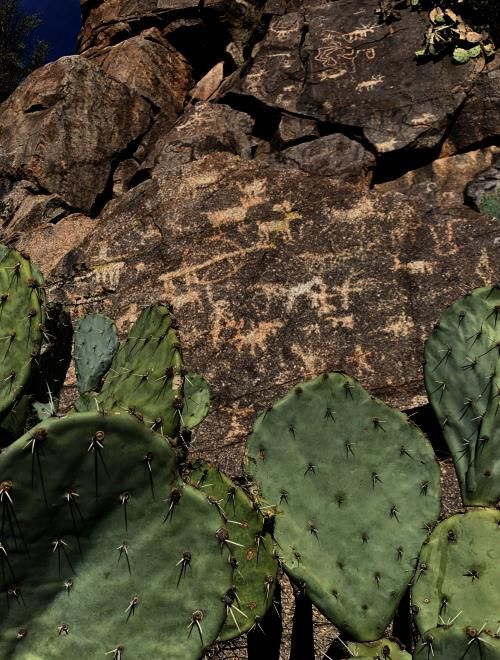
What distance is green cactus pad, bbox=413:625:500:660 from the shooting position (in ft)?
5.13

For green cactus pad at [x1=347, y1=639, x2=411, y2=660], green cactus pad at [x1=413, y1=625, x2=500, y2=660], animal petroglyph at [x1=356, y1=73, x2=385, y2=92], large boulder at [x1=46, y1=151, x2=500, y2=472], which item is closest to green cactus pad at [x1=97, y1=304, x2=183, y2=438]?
green cactus pad at [x1=347, y1=639, x2=411, y2=660]

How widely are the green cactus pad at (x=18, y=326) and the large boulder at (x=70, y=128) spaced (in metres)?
5.13

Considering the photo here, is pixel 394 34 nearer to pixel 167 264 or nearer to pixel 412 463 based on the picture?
pixel 167 264

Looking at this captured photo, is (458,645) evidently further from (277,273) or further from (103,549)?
(277,273)

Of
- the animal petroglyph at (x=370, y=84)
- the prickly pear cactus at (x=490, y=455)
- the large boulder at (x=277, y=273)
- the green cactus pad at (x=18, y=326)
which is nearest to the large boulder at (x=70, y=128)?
the large boulder at (x=277, y=273)

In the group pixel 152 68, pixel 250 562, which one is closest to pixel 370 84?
pixel 152 68

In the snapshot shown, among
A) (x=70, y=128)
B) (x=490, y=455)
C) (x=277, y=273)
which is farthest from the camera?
(x=70, y=128)

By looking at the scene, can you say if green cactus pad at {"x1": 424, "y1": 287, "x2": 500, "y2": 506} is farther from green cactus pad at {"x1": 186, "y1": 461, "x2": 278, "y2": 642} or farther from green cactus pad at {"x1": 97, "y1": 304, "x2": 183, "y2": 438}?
green cactus pad at {"x1": 97, "y1": 304, "x2": 183, "y2": 438}

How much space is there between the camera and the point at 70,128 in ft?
25.1

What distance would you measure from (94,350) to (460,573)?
158 centimetres

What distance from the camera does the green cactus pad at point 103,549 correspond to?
1.47 meters

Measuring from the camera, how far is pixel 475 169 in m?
6.08

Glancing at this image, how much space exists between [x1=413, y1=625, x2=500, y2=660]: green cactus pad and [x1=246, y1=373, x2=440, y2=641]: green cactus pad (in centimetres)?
47

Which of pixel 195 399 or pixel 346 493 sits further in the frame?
pixel 195 399
